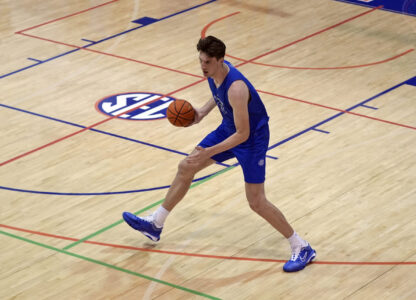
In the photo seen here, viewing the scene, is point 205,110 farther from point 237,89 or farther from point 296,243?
point 296,243

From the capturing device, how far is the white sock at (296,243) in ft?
22.0

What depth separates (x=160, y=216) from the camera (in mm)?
6996

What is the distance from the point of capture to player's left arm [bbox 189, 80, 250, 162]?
6266mm

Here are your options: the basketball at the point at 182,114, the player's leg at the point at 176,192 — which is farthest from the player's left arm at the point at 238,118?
the basketball at the point at 182,114

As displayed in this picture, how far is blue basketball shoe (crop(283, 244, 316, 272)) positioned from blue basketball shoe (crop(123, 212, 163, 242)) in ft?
3.48

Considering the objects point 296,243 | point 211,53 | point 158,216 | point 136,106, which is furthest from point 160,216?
point 136,106

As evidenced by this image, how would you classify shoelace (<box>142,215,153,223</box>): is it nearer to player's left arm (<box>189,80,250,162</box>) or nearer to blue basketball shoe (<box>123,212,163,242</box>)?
blue basketball shoe (<box>123,212,163,242</box>)

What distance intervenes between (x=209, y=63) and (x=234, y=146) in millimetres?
607

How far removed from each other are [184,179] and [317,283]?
1.25 meters

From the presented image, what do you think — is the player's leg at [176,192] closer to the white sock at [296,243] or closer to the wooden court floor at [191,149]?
the wooden court floor at [191,149]

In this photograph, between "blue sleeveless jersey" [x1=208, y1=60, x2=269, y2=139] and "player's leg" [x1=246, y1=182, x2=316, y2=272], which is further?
"player's leg" [x1=246, y1=182, x2=316, y2=272]

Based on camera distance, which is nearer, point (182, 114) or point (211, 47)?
point (211, 47)

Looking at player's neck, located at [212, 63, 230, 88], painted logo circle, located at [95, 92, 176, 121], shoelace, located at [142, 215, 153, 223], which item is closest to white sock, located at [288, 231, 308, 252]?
shoelace, located at [142, 215, 153, 223]

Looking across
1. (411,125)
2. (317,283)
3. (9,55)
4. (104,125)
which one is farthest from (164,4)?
(317,283)
